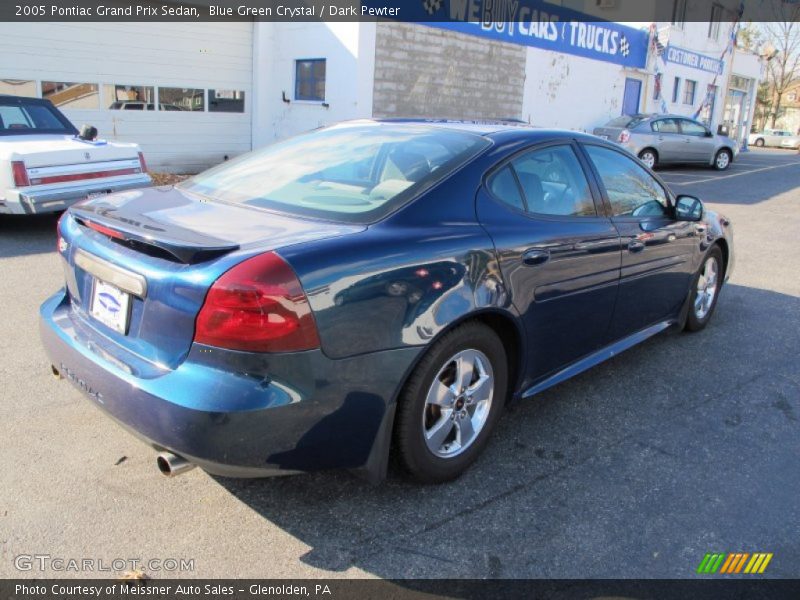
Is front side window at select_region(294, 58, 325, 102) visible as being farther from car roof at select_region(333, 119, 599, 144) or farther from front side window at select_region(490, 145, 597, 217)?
front side window at select_region(490, 145, 597, 217)

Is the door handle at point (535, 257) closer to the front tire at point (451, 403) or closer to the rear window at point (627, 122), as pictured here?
the front tire at point (451, 403)

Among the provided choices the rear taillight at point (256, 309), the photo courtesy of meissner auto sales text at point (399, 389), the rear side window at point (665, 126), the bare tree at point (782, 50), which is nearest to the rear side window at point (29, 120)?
the photo courtesy of meissner auto sales text at point (399, 389)

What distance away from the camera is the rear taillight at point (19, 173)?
683 cm

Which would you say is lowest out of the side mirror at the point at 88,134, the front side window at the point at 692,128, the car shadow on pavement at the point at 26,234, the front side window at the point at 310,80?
the car shadow on pavement at the point at 26,234

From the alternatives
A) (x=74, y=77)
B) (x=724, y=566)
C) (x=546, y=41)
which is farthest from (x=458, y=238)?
(x=546, y=41)

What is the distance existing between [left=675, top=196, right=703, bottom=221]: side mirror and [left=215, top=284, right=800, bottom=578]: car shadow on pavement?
1120 mm

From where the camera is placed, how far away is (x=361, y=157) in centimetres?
331

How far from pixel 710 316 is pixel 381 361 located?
3.96 meters

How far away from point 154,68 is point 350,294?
13.4m

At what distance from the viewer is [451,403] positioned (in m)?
Result: 2.90

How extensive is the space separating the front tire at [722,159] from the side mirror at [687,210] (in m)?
17.1

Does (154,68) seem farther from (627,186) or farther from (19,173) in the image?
(627,186)

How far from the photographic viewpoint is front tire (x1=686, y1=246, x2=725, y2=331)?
499 centimetres

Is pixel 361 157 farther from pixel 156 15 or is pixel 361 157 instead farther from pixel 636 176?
pixel 156 15
